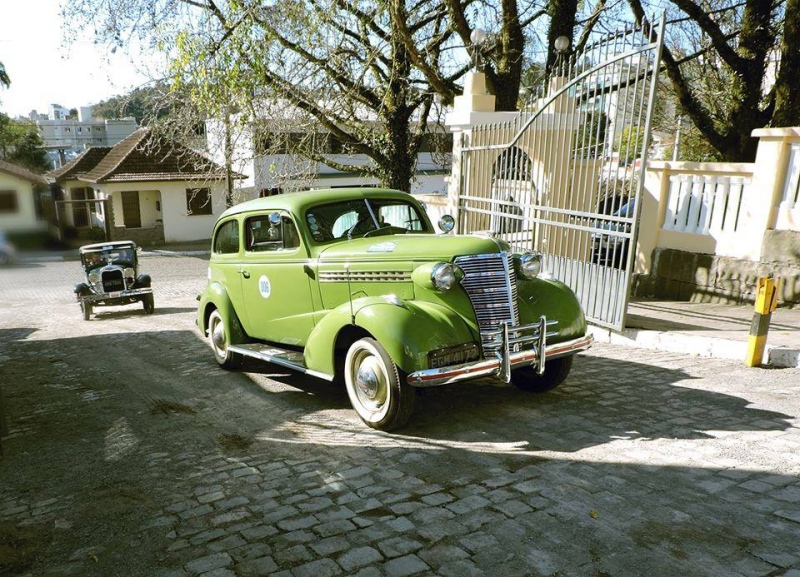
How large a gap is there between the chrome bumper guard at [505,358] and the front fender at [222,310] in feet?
10.3

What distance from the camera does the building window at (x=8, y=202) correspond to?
1168 mm

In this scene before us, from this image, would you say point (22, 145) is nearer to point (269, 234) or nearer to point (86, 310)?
point (269, 234)

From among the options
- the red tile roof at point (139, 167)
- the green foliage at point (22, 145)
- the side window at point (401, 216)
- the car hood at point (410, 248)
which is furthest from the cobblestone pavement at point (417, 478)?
the red tile roof at point (139, 167)

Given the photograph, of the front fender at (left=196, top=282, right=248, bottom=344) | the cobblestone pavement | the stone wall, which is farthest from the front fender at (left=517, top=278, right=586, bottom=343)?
the stone wall

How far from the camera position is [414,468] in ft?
14.6

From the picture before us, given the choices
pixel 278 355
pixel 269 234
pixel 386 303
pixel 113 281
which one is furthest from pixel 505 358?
pixel 113 281

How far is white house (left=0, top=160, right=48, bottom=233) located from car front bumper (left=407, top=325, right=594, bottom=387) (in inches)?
151

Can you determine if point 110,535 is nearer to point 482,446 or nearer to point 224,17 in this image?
point 482,446

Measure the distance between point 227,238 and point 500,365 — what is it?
4073 mm

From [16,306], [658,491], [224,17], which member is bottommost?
[16,306]

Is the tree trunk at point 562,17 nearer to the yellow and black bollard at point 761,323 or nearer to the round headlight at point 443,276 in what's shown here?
the yellow and black bollard at point 761,323

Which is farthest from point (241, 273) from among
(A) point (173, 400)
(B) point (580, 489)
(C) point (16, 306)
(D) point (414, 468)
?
(C) point (16, 306)

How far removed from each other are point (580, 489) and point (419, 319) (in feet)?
5.73

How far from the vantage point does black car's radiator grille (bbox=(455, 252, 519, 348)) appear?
5340 millimetres
